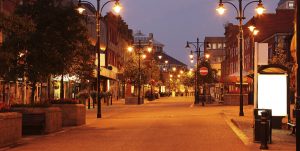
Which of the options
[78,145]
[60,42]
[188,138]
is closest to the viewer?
[78,145]

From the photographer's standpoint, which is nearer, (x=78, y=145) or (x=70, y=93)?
(x=78, y=145)

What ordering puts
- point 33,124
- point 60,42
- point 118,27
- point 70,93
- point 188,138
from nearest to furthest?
point 188,138
point 33,124
point 60,42
point 70,93
point 118,27

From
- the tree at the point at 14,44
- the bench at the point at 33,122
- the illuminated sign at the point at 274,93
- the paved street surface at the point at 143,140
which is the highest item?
the tree at the point at 14,44

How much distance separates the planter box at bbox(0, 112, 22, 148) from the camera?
16391mm

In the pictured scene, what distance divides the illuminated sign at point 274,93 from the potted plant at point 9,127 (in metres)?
8.61

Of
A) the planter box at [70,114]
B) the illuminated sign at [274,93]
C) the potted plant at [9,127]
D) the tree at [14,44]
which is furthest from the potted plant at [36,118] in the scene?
the illuminated sign at [274,93]

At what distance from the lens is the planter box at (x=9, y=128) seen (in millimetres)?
16391

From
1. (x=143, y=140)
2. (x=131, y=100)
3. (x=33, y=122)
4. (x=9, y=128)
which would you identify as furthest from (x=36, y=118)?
(x=131, y=100)

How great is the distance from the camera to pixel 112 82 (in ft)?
264

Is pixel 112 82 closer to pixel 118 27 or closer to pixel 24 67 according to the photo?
pixel 118 27

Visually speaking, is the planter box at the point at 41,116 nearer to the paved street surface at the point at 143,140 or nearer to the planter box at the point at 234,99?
the paved street surface at the point at 143,140

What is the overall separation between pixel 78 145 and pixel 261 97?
7.40 m

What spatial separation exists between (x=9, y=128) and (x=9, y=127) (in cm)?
6

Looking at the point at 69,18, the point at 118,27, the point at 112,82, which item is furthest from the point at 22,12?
the point at 118,27
